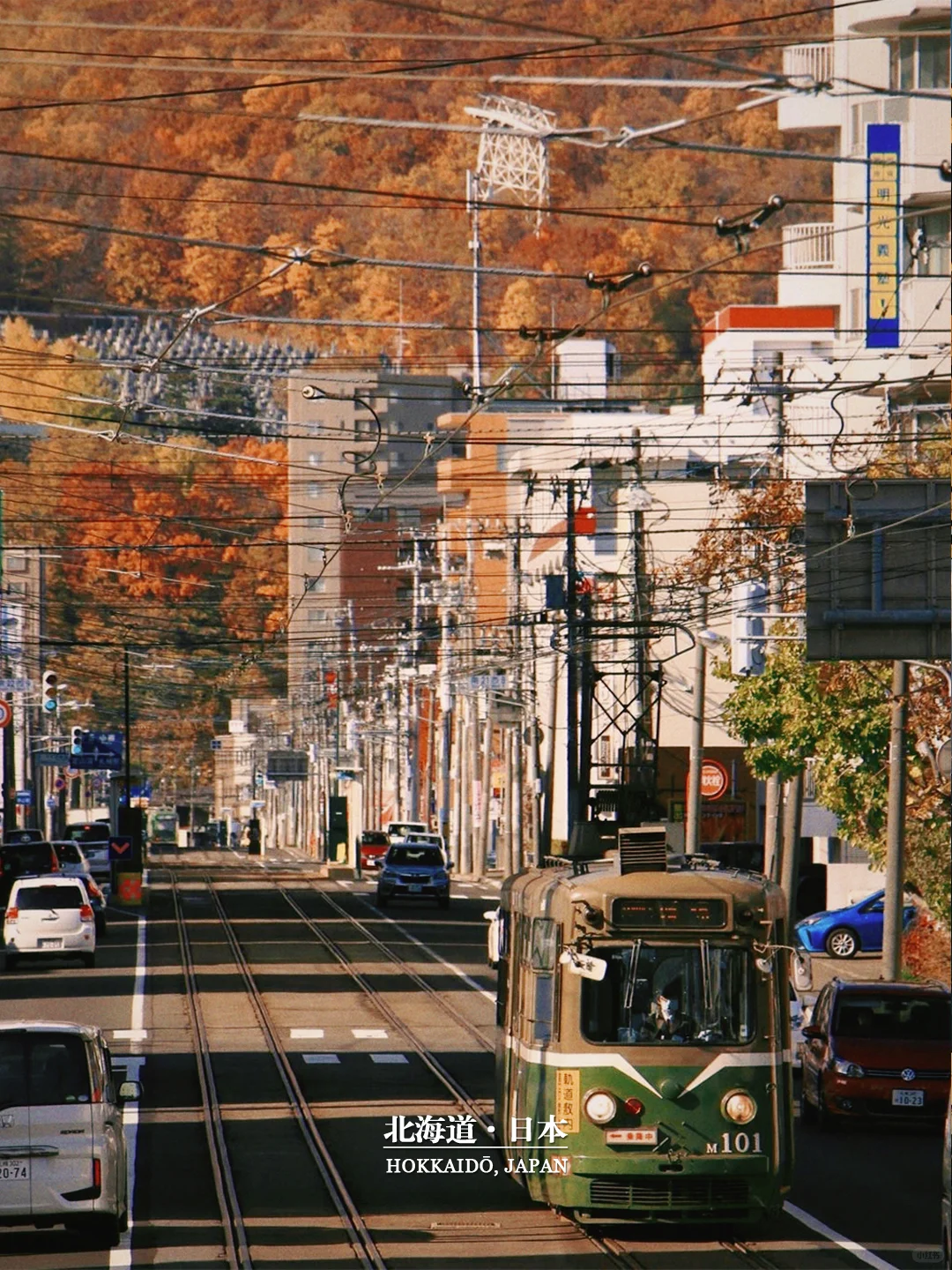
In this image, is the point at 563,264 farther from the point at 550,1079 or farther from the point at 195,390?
the point at 550,1079

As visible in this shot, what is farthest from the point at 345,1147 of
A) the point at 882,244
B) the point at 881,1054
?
the point at 882,244

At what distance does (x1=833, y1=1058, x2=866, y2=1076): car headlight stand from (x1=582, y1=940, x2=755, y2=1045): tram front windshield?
8.14m

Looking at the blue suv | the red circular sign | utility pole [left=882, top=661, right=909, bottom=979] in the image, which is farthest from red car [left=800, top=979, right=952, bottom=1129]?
the blue suv

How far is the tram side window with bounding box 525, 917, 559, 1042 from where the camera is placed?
17078 millimetres

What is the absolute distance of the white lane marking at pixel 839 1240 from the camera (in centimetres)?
1543

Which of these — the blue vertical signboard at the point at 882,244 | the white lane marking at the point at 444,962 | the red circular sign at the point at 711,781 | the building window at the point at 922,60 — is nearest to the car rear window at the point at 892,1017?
the white lane marking at the point at 444,962

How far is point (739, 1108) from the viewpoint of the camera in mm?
16469

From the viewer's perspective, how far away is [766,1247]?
Answer: 53.4 feet

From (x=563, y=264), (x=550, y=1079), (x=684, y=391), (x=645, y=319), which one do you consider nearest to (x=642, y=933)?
(x=550, y=1079)

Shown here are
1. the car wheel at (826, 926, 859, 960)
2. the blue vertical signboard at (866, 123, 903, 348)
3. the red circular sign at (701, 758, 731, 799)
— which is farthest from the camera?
the blue vertical signboard at (866, 123, 903, 348)

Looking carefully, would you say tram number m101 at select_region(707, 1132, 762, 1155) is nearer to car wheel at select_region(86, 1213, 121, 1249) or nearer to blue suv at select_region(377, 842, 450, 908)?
car wheel at select_region(86, 1213, 121, 1249)

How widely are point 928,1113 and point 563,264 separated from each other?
175 metres


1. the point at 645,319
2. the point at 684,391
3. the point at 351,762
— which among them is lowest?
the point at 351,762

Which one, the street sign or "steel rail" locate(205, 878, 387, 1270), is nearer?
"steel rail" locate(205, 878, 387, 1270)
